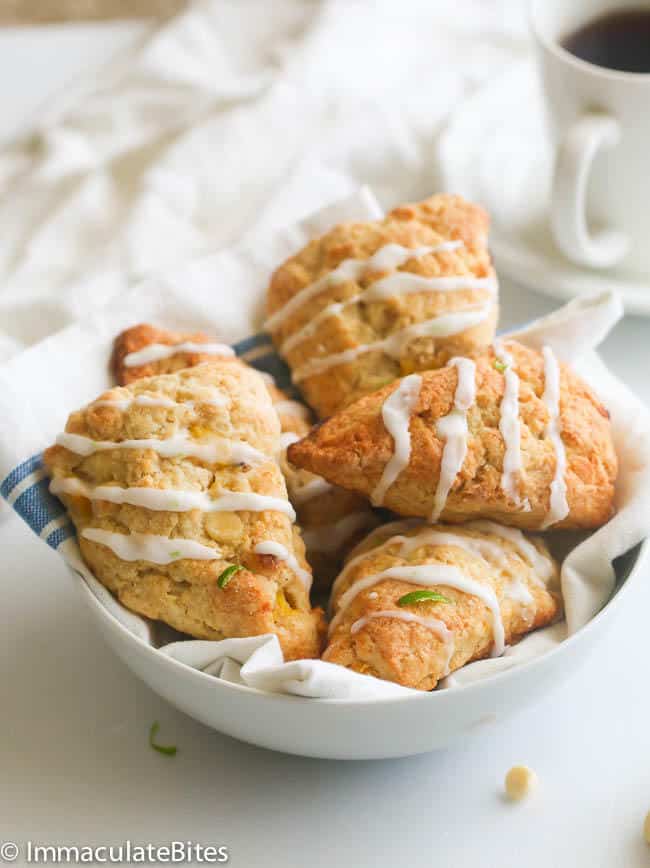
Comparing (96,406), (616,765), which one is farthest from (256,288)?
(616,765)

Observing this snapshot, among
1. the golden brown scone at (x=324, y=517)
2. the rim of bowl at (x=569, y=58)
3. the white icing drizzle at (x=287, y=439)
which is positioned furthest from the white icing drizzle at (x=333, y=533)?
the rim of bowl at (x=569, y=58)

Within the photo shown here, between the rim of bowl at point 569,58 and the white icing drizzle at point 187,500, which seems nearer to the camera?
the white icing drizzle at point 187,500

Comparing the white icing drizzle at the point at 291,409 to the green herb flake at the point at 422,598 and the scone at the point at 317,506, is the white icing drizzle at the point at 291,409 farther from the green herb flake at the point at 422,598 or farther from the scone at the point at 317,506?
the green herb flake at the point at 422,598

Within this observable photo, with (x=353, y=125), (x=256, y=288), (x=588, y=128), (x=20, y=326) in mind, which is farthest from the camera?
(x=353, y=125)

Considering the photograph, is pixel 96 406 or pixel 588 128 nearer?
pixel 96 406

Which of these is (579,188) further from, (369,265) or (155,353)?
(155,353)

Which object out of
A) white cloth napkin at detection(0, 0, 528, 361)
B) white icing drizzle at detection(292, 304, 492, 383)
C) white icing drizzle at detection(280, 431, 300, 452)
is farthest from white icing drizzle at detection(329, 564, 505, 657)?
white cloth napkin at detection(0, 0, 528, 361)

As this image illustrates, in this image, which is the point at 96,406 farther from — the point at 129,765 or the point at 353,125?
the point at 353,125

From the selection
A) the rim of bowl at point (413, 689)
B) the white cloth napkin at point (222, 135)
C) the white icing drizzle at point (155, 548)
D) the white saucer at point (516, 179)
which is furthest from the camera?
the white cloth napkin at point (222, 135)

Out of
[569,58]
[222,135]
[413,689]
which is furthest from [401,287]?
[222,135]
